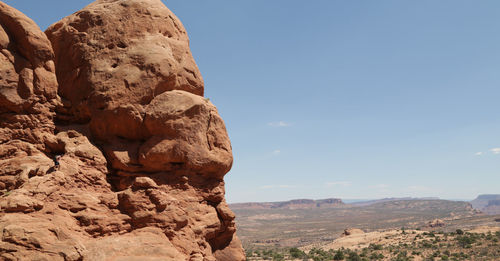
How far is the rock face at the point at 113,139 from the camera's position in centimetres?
939

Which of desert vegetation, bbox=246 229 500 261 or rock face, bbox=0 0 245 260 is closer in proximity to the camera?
rock face, bbox=0 0 245 260

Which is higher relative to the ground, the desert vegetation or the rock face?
the rock face

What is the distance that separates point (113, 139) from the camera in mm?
11773

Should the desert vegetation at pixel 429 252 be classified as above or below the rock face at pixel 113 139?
below

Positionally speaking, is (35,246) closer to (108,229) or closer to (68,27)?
(108,229)

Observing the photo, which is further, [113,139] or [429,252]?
[429,252]

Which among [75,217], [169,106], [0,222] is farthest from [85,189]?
[169,106]

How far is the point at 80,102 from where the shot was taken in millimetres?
11930

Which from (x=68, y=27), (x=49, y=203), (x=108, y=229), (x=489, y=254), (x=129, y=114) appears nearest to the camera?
(x=49, y=203)

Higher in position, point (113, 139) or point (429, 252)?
point (113, 139)

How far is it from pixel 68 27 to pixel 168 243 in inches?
379

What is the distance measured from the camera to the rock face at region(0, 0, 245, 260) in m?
9.39

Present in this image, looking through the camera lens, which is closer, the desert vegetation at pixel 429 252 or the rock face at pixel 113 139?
the rock face at pixel 113 139

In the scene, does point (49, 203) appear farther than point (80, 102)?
No
